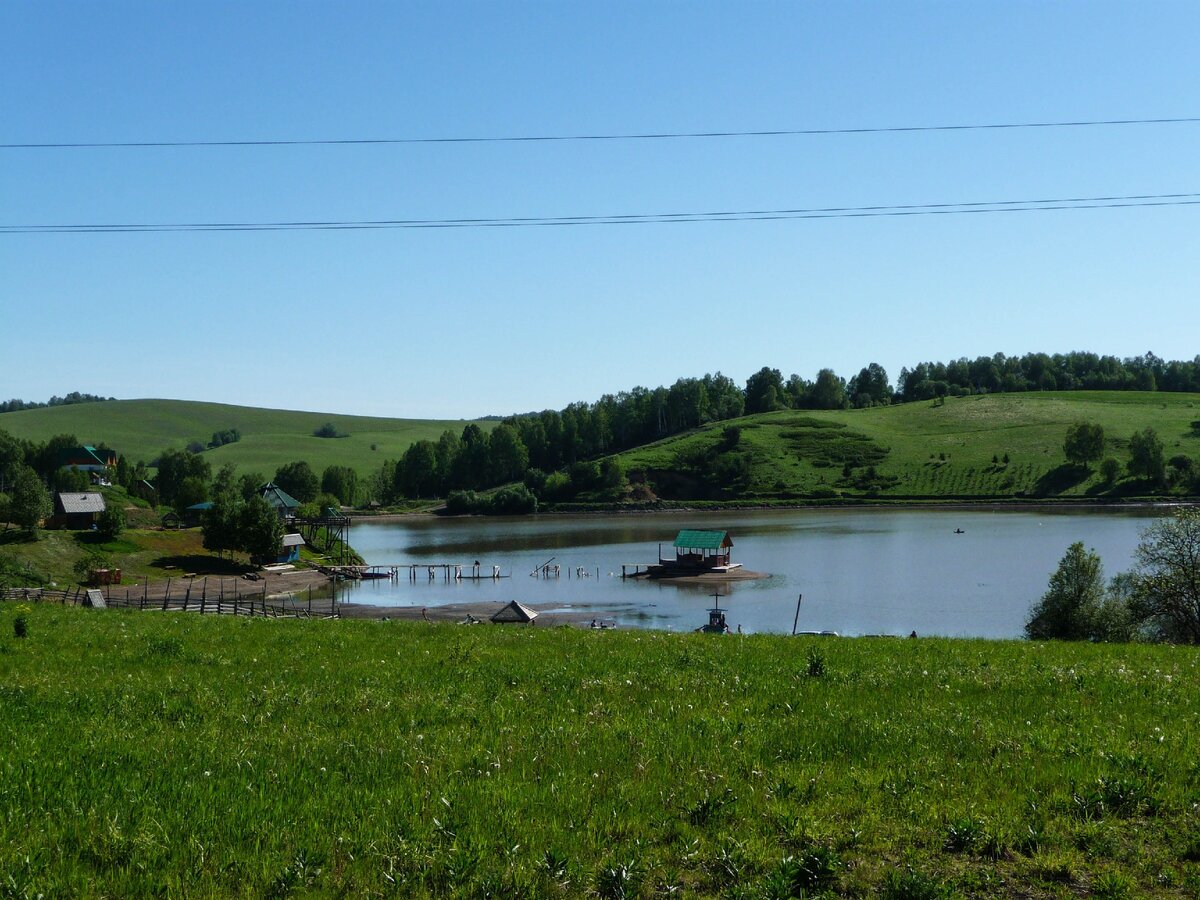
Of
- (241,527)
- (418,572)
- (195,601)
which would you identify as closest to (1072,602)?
(195,601)

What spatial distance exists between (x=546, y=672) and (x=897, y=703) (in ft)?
→ 17.0

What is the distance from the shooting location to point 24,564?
72.4 metres

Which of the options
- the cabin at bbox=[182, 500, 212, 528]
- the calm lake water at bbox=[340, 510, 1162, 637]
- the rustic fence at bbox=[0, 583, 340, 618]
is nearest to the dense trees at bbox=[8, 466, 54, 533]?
the rustic fence at bbox=[0, 583, 340, 618]

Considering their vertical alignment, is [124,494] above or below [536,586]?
above

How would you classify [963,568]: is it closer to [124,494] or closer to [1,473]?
Result: [124,494]

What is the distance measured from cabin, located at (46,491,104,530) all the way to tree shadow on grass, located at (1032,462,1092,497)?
500ft

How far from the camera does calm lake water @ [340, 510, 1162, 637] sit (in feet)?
224

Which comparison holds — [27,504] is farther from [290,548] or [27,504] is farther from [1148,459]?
[1148,459]

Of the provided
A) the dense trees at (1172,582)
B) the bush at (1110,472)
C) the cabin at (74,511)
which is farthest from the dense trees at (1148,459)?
the cabin at (74,511)

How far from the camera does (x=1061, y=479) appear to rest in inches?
6973

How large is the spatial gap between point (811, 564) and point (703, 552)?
11.7 meters

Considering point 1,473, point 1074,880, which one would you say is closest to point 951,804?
point 1074,880

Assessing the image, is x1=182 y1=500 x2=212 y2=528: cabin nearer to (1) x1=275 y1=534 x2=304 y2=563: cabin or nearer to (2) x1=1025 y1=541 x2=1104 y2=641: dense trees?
(1) x1=275 y1=534 x2=304 y2=563: cabin

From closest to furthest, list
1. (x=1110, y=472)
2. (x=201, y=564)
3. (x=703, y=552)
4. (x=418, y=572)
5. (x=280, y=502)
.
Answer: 1. (x=201, y=564)
2. (x=703, y=552)
3. (x=418, y=572)
4. (x=280, y=502)
5. (x=1110, y=472)
